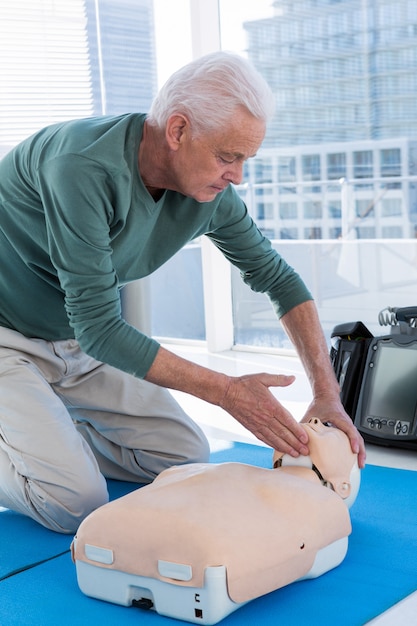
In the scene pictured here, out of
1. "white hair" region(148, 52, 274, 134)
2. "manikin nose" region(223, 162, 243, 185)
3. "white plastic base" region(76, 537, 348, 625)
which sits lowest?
"white plastic base" region(76, 537, 348, 625)

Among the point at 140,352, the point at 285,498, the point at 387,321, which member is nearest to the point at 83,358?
the point at 140,352

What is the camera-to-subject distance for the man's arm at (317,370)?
6.73ft

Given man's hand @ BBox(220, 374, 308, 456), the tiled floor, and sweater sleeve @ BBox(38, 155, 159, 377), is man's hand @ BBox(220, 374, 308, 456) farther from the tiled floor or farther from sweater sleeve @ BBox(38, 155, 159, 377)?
the tiled floor

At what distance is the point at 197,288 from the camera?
5.10 metres

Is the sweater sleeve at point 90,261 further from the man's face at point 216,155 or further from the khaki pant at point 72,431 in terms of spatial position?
the khaki pant at point 72,431

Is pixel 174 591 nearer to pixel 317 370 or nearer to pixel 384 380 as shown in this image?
pixel 317 370

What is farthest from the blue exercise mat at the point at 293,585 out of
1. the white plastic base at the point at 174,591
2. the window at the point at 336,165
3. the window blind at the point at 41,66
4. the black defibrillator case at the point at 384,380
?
the window blind at the point at 41,66

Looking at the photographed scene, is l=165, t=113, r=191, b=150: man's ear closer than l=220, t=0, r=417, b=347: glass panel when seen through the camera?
Yes

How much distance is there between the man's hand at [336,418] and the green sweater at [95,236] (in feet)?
1.00

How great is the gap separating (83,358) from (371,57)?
7.38ft

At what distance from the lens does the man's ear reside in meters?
1.90

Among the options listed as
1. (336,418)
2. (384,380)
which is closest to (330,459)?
(336,418)

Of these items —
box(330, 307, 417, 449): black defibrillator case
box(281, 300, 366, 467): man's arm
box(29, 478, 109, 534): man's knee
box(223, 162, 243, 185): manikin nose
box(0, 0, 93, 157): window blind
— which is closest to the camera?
box(223, 162, 243, 185): manikin nose

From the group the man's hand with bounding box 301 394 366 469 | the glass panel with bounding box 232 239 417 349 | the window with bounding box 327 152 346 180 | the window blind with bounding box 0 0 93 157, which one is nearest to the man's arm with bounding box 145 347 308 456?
the man's hand with bounding box 301 394 366 469
